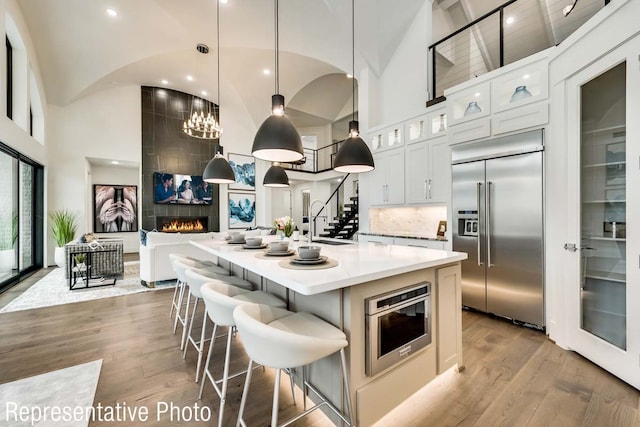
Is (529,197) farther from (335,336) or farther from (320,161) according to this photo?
(320,161)

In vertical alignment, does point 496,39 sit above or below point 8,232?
above

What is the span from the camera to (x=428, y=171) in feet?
13.6

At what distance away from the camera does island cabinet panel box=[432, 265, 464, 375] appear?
6.24 ft

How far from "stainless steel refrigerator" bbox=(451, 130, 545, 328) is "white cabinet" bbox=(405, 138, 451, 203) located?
381 millimetres

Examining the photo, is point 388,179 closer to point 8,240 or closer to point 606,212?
point 606,212

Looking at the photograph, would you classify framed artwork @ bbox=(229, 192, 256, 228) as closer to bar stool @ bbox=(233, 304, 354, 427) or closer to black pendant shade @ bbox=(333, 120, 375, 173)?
black pendant shade @ bbox=(333, 120, 375, 173)

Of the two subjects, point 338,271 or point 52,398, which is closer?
point 338,271

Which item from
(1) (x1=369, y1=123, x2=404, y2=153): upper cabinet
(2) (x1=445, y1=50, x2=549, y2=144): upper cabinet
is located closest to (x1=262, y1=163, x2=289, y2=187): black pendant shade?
(1) (x1=369, y1=123, x2=404, y2=153): upper cabinet

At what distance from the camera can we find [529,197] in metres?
2.84

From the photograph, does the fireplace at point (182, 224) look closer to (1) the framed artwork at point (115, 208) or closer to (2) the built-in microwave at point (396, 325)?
(1) the framed artwork at point (115, 208)

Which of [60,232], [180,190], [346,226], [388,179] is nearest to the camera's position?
[388,179]

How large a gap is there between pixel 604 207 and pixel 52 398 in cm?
445

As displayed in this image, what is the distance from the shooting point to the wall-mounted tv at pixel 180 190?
7.84m

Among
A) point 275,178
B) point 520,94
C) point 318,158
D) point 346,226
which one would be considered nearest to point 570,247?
point 520,94
